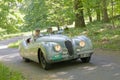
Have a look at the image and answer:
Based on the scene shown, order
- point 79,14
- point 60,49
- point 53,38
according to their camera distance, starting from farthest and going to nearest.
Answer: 1. point 79,14
2. point 53,38
3. point 60,49

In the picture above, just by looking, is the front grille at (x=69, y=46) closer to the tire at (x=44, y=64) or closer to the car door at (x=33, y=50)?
the tire at (x=44, y=64)

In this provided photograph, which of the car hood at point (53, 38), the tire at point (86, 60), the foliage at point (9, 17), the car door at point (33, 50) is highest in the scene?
the foliage at point (9, 17)

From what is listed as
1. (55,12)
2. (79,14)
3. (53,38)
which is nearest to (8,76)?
(53,38)

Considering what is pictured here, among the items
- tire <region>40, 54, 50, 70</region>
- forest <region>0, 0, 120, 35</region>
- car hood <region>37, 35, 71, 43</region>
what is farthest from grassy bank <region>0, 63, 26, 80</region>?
forest <region>0, 0, 120, 35</region>

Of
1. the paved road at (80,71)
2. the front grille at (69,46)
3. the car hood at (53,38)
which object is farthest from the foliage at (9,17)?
the front grille at (69,46)

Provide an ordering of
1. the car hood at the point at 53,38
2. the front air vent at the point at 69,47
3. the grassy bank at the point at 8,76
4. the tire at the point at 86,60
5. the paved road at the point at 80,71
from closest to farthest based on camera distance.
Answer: the paved road at the point at 80,71 < the grassy bank at the point at 8,76 < the front air vent at the point at 69,47 < the car hood at the point at 53,38 < the tire at the point at 86,60

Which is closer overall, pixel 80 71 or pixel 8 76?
pixel 80 71

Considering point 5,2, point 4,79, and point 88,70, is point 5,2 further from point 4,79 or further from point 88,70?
point 88,70

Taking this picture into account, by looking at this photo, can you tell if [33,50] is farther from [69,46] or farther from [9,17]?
[69,46]

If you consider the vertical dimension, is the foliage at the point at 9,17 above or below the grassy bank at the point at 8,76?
above

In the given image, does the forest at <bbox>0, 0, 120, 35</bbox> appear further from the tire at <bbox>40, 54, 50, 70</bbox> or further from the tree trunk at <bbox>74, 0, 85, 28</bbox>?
the tire at <bbox>40, 54, 50, 70</bbox>

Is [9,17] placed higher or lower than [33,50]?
higher

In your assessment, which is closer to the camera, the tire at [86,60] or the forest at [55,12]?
the tire at [86,60]

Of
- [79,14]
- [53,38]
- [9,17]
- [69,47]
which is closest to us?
[69,47]
